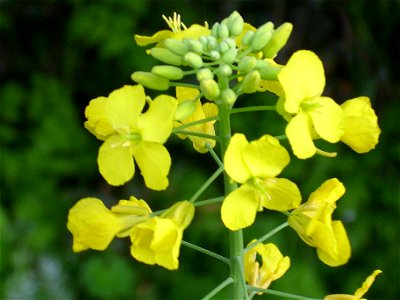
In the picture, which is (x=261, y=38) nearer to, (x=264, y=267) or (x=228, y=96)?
(x=228, y=96)

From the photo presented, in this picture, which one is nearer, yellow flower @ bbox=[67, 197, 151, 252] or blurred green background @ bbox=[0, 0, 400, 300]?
yellow flower @ bbox=[67, 197, 151, 252]

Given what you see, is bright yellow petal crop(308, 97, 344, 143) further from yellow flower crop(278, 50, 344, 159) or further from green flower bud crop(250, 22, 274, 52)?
green flower bud crop(250, 22, 274, 52)

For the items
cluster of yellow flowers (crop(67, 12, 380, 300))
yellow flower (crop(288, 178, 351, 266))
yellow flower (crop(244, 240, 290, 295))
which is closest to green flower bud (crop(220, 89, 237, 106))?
cluster of yellow flowers (crop(67, 12, 380, 300))

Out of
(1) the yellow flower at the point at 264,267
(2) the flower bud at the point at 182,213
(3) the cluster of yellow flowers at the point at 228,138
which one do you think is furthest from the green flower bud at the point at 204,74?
(1) the yellow flower at the point at 264,267

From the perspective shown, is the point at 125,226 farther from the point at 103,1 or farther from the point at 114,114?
the point at 103,1

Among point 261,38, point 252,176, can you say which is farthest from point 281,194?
point 261,38
